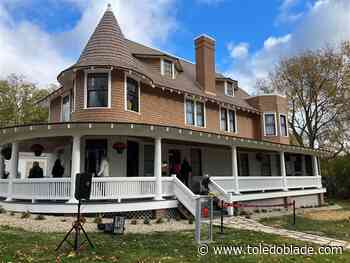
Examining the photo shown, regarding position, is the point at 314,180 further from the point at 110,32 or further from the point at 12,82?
the point at 12,82

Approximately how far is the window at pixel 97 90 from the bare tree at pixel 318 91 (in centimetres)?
2335

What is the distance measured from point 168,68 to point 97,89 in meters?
5.82

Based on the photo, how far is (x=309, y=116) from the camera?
32500 mm

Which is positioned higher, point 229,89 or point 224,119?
point 229,89

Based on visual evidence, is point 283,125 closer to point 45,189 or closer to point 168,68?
point 168,68

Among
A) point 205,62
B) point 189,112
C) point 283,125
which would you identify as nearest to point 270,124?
point 283,125

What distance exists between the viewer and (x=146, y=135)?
40.3 ft

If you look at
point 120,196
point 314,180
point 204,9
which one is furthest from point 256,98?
point 120,196

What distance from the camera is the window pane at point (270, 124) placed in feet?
71.6

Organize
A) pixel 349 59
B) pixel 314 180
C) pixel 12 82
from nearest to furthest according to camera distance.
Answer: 1. pixel 314 180
2. pixel 349 59
3. pixel 12 82

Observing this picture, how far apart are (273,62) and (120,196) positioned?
2762 cm

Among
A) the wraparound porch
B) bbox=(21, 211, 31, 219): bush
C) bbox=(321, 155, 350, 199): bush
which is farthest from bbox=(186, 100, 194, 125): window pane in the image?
bbox=(321, 155, 350, 199): bush

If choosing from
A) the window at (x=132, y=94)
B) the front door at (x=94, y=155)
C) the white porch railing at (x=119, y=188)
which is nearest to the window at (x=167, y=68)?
the window at (x=132, y=94)

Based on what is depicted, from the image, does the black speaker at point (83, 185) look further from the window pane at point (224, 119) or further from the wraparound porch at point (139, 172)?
the window pane at point (224, 119)
